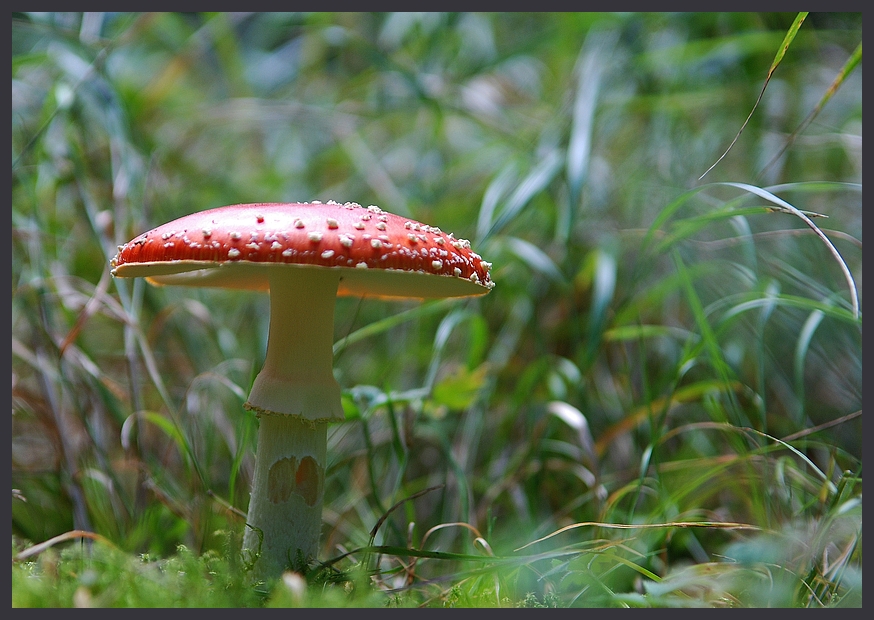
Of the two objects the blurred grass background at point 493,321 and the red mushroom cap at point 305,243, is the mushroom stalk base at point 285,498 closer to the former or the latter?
the blurred grass background at point 493,321

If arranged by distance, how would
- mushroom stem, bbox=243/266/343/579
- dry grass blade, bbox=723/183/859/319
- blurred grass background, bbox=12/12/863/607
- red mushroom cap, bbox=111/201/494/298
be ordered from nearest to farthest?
1. red mushroom cap, bbox=111/201/494/298
2. dry grass blade, bbox=723/183/859/319
3. mushroom stem, bbox=243/266/343/579
4. blurred grass background, bbox=12/12/863/607

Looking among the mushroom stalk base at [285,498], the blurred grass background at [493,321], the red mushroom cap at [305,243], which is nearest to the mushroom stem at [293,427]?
the mushroom stalk base at [285,498]

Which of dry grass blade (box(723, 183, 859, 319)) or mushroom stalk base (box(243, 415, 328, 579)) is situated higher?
dry grass blade (box(723, 183, 859, 319))

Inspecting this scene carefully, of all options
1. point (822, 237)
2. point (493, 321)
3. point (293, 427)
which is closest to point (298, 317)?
point (293, 427)

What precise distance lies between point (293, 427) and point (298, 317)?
29 centimetres

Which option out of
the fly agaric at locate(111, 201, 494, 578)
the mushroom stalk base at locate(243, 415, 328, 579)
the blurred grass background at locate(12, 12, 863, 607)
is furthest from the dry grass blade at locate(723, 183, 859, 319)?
the mushroom stalk base at locate(243, 415, 328, 579)

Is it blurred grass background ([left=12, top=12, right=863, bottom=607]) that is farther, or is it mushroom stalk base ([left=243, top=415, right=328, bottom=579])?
blurred grass background ([left=12, top=12, right=863, bottom=607])

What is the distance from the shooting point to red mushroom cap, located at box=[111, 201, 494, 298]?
124 centimetres

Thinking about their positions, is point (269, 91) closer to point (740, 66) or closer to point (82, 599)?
point (740, 66)

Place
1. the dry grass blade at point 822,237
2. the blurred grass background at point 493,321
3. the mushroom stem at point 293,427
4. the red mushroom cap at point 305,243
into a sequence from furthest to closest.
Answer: the blurred grass background at point 493,321
the mushroom stem at point 293,427
the dry grass blade at point 822,237
the red mushroom cap at point 305,243

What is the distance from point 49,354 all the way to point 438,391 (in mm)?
1512

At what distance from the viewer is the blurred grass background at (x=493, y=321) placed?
179cm

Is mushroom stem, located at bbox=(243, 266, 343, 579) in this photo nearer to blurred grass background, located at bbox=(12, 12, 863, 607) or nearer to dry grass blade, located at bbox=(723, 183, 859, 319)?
blurred grass background, located at bbox=(12, 12, 863, 607)

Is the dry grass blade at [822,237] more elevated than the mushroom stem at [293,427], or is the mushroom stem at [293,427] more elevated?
the dry grass blade at [822,237]
